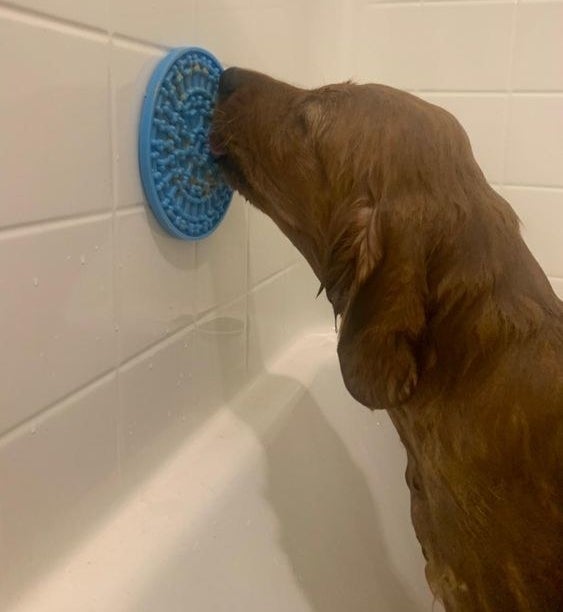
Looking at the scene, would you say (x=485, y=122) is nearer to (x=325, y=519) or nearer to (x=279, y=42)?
(x=279, y=42)

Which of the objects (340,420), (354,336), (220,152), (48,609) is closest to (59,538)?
(48,609)

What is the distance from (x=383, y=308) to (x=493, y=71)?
3.34ft

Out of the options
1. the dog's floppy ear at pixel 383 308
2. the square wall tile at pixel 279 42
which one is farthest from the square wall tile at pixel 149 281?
the square wall tile at pixel 279 42

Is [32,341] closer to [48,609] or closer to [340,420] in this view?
[48,609]

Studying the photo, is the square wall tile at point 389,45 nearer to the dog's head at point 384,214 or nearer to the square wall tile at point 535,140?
the square wall tile at point 535,140

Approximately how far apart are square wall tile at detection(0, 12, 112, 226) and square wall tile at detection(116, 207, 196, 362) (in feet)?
0.28

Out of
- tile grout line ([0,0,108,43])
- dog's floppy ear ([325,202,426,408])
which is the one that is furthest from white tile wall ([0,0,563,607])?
dog's floppy ear ([325,202,426,408])

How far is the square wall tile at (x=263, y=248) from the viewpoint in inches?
56.5

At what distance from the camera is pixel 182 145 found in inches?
42.9

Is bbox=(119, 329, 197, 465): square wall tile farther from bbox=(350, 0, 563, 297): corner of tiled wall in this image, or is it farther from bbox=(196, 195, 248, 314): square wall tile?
bbox=(350, 0, 563, 297): corner of tiled wall

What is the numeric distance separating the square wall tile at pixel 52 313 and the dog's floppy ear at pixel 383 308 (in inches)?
12.8

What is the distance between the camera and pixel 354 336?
998 mm

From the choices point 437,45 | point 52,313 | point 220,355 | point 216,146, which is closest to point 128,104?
point 216,146

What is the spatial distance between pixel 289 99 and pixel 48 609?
75 cm
